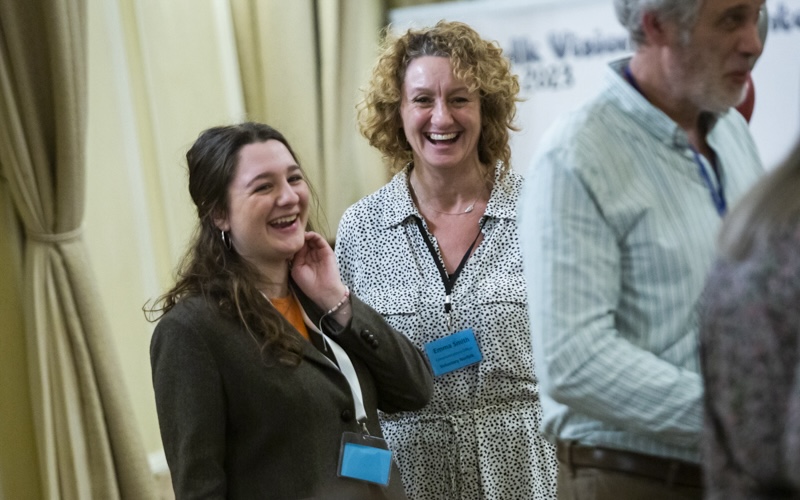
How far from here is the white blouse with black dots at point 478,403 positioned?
2.52 meters

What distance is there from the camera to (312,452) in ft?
6.56

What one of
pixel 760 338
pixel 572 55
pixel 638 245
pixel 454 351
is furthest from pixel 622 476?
pixel 572 55

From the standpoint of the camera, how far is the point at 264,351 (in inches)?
79.4

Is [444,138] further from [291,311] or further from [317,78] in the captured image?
[317,78]

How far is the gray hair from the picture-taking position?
1422 mm

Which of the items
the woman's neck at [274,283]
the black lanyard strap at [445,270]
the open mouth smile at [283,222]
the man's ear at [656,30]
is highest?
the man's ear at [656,30]

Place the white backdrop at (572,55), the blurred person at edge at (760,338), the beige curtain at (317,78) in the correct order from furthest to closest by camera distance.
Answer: the beige curtain at (317,78) < the white backdrop at (572,55) < the blurred person at edge at (760,338)

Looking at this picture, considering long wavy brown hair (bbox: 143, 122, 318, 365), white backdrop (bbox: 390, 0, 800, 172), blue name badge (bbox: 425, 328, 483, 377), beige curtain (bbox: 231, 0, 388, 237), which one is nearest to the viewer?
long wavy brown hair (bbox: 143, 122, 318, 365)

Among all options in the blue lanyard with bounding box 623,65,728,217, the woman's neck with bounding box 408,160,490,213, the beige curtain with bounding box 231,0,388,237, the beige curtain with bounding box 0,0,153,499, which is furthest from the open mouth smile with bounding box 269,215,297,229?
the beige curtain with bounding box 231,0,388,237

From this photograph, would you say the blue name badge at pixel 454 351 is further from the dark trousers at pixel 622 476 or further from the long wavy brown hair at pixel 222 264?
the dark trousers at pixel 622 476

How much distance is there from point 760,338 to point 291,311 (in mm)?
1402

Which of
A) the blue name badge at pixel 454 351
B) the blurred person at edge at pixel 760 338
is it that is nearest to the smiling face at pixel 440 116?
the blue name badge at pixel 454 351

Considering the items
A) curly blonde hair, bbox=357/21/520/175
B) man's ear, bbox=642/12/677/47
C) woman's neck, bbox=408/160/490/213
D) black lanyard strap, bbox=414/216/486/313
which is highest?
man's ear, bbox=642/12/677/47

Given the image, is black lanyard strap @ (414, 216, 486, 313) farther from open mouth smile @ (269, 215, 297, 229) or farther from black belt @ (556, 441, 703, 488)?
black belt @ (556, 441, 703, 488)
